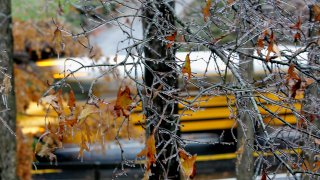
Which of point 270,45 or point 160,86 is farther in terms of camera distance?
point 160,86

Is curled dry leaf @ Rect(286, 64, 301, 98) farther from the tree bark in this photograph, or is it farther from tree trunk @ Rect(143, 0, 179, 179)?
the tree bark

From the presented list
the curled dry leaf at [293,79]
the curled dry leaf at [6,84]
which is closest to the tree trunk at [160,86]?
the curled dry leaf at [293,79]

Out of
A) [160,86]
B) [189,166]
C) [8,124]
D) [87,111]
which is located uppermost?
[160,86]

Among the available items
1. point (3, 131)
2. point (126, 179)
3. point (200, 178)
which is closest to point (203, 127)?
→ point (200, 178)

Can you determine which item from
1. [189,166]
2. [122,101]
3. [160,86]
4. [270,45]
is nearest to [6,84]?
[122,101]

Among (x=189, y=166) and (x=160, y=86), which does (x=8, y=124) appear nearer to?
(x=160, y=86)

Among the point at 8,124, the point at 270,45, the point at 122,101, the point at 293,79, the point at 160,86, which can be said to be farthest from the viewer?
the point at 8,124

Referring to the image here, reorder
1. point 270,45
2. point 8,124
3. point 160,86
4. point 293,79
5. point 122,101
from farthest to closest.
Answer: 1. point 8,124
2. point 160,86
3. point 293,79
4. point 270,45
5. point 122,101

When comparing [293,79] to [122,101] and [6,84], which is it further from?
[6,84]

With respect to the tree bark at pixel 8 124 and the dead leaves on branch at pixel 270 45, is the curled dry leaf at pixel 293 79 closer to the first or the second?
the dead leaves on branch at pixel 270 45

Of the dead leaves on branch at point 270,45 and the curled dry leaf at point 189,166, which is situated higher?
the dead leaves on branch at point 270,45

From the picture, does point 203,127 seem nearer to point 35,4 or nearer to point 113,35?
point 35,4

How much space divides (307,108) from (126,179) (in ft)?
24.4

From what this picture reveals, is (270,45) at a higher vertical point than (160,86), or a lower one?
higher
